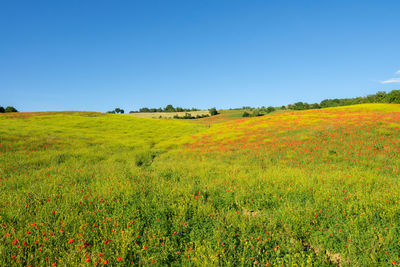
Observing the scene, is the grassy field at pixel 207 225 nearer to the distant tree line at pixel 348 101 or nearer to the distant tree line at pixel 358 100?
the distant tree line at pixel 348 101

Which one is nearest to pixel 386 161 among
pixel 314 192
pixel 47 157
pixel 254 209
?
pixel 314 192

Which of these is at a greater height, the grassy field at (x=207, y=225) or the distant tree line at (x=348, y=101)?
the distant tree line at (x=348, y=101)

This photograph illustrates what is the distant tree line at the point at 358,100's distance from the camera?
78500mm

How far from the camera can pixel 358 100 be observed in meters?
96.2

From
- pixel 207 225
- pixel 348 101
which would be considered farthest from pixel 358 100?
pixel 207 225

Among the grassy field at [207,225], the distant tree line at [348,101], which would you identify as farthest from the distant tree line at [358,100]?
the grassy field at [207,225]

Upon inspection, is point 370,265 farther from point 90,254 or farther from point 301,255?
point 90,254

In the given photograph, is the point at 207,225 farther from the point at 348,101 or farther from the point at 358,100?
the point at 348,101

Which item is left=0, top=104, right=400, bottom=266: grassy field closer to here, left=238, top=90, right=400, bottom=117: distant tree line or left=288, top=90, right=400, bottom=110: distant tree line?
left=238, top=90, right=400, bottom=117: distant tree line

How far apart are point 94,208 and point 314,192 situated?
7.46m

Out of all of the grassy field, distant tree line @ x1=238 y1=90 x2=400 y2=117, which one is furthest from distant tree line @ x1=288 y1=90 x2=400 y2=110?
the grassy field

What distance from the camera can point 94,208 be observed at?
5.58m

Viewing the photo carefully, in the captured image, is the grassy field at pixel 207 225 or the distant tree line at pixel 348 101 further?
the distant tree line at pixel 348 101

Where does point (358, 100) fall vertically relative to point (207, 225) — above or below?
above
